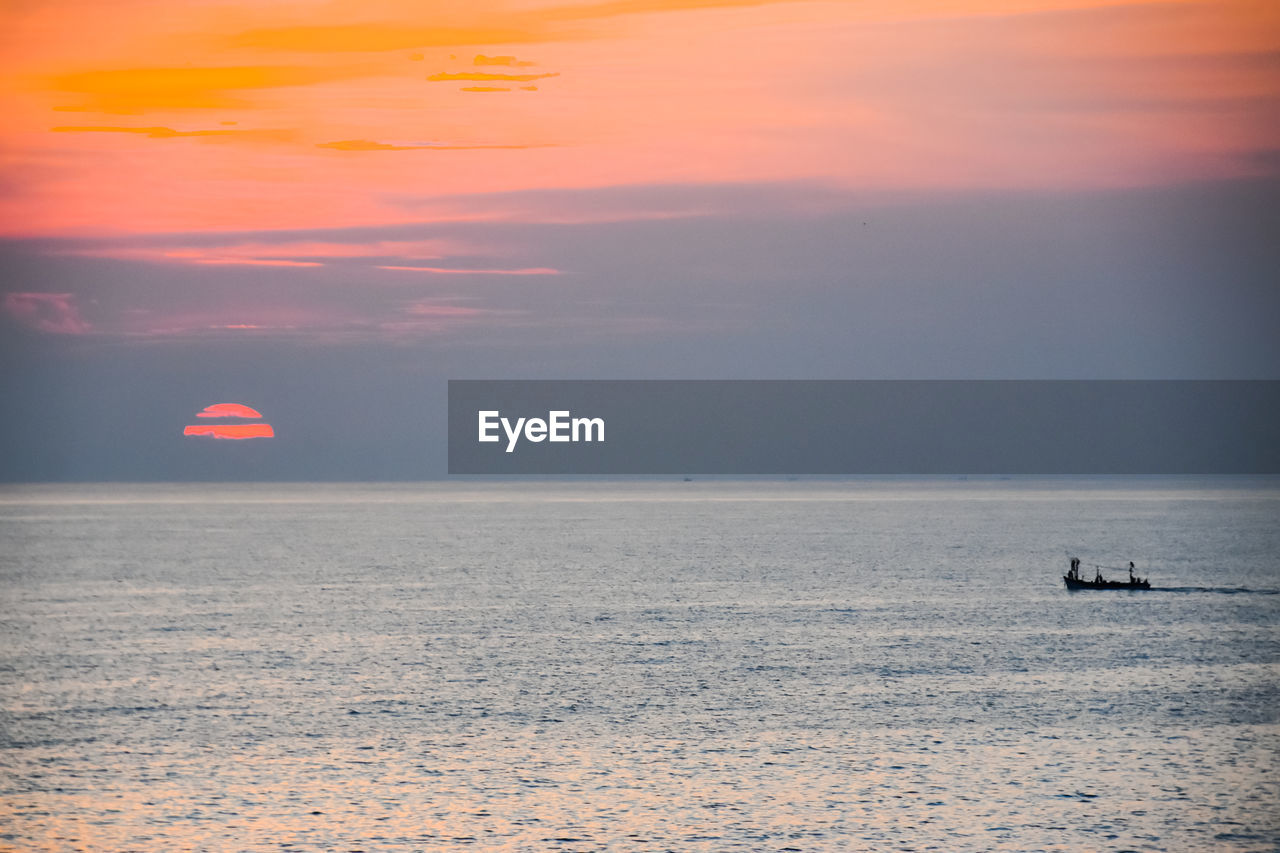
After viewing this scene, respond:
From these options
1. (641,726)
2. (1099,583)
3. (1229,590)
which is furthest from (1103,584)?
(641,726)

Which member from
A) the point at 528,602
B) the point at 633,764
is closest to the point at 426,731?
the point at 633,764

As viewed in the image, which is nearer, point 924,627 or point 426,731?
point 426,731

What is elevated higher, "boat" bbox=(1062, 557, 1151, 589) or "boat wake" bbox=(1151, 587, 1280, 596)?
A: "boat" bbox=(1062, 557, 1151, 589)

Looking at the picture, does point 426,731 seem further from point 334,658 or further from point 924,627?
point 924,627

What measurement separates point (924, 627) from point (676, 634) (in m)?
21.4

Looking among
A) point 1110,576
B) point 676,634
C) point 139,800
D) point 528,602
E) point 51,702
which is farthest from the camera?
point 1110,576

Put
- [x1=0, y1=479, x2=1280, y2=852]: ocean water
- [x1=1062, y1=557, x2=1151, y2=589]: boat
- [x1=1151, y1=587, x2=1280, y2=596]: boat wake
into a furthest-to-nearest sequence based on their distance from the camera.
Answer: [x1=1062, y1=557, x2=1151, y2=589]: boat, [x1=1151, y1=587, x2=1280, y2=596]: boat wake, [x1=0, y1=479, x2=1280, y2=852]: ocean water

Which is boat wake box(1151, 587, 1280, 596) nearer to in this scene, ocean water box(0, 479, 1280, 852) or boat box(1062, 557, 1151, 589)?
boat box(1062, 557, 1151, 589)

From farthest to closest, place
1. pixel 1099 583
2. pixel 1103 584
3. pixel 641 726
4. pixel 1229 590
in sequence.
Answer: pixel 1229 590
pixel 1099 583
pixel 1103 584
pixel 641 726

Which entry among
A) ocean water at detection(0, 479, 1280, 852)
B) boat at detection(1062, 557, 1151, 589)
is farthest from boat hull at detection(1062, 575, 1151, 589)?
ocean water at detection(0, 479, 1280, 852)

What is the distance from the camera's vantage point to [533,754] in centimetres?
6469

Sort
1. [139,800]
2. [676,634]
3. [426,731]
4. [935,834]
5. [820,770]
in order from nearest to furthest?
[935,834] < [139,800] < [820,770] < [426,731] < [676,634]

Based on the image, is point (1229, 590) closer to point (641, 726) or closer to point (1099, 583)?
point (1099, 583)

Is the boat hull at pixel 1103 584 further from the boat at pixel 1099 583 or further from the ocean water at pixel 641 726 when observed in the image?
the ocean water at pixel 641 726
